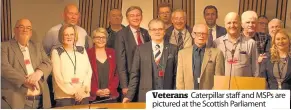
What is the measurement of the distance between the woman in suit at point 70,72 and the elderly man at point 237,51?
6.52 ft

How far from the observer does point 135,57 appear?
299 inches

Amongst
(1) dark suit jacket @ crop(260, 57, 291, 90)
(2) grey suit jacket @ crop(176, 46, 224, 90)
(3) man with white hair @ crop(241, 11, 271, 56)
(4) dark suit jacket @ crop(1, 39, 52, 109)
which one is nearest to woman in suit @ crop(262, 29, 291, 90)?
(1) dark suit jacket @ crop(260, 57, 291, 90)

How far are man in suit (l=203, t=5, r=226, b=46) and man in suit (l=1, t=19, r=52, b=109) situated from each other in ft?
7.76

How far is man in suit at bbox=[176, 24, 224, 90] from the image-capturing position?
7480mm

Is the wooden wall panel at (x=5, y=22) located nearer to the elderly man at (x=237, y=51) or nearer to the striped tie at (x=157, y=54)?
the striped tie at (x=157, y=54)

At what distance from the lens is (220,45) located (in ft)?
24.6

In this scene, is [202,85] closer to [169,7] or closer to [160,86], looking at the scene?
[160,86]

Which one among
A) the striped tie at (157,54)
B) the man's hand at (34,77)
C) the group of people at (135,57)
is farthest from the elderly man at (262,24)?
the man's hand at (34,77)

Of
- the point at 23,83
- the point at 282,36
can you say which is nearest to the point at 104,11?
the point at 23,83

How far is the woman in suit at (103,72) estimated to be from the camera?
299 inches

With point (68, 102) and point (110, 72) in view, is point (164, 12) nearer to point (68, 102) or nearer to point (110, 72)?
point (110, 72)

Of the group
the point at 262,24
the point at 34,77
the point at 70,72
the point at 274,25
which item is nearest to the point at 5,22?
the point at 34,77

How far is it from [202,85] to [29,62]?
8.25 feet

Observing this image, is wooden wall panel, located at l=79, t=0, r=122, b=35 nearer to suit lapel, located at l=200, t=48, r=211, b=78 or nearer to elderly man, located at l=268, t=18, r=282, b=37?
suit lapel, located at l=200, t=48, r=211, b=78
